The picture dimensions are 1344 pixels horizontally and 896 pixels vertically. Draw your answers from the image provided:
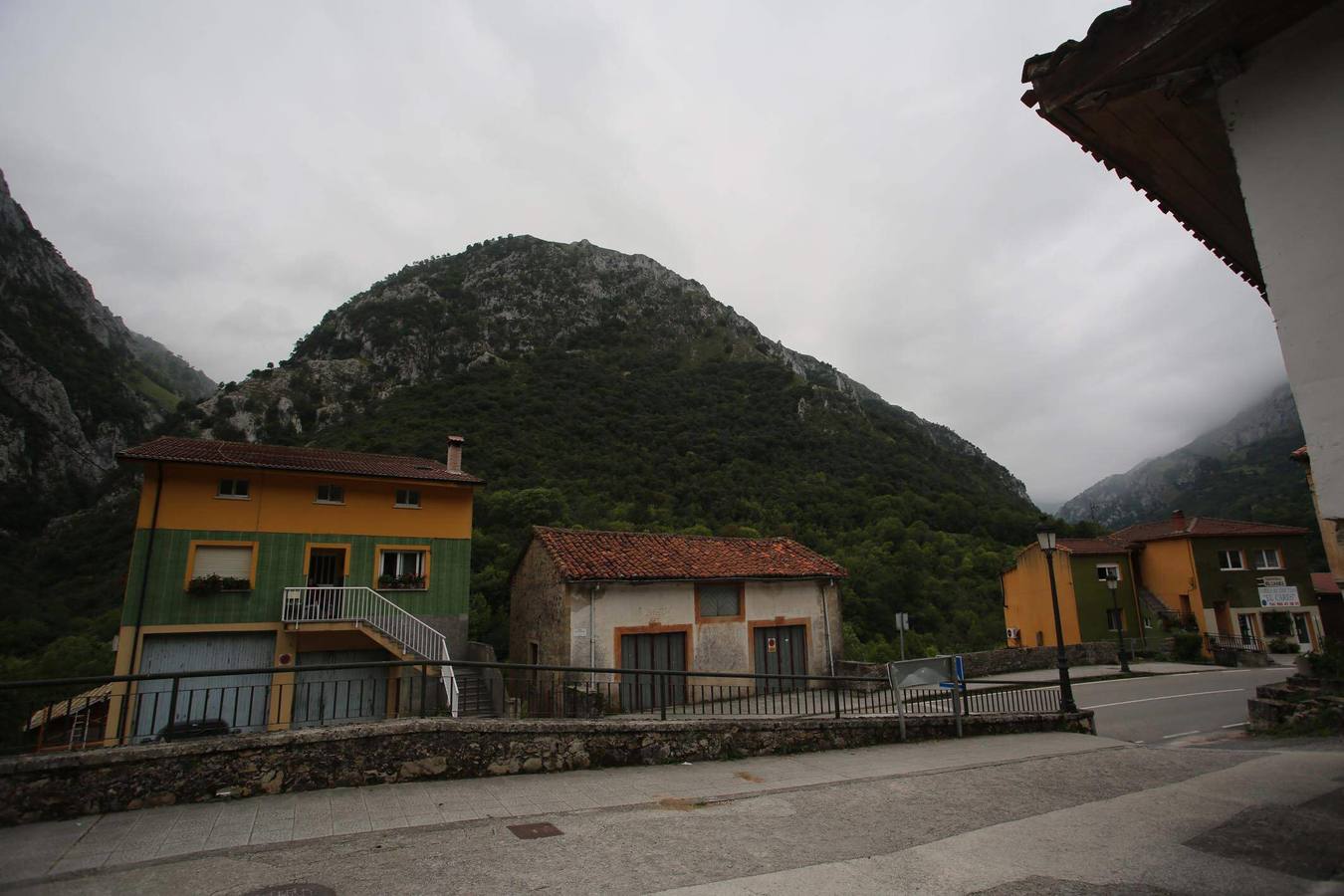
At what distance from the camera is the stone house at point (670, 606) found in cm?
1725

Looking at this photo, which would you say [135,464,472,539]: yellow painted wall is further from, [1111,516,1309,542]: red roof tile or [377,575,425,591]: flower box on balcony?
[1111,516,1309,542]: red roof tile

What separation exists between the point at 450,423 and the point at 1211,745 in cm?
5405

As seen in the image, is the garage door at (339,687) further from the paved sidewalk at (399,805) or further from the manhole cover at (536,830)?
the manhole cover at (536,830)

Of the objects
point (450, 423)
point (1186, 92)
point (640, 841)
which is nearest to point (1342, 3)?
point (1186, 92)

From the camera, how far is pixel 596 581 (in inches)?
679

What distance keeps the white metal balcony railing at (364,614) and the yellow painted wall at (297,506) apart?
206 cm

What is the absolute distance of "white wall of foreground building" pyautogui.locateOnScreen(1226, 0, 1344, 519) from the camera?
3068mm

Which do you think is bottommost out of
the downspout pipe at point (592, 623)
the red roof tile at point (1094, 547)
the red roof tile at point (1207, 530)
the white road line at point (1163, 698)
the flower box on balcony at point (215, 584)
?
the white road line at point (1163, 698)

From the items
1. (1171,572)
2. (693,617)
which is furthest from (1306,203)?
(1171,572)

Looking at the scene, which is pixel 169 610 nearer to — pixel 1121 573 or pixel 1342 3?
pixel 1342 3

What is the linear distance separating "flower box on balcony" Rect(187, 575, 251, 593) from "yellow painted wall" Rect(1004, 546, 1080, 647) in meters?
34.3

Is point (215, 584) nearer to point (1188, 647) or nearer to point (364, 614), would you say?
point (364, 614)

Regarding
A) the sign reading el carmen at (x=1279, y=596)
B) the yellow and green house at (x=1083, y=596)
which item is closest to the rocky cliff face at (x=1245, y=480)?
the sign reading el carmen at (x=1279, y=596)

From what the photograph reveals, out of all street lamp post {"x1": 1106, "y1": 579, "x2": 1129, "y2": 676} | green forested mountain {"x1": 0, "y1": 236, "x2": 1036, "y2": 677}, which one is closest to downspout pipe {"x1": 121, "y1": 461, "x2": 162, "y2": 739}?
green forested mountain {"x1": 0, "y1": 236, "x2": 1036, "y2": 677}
